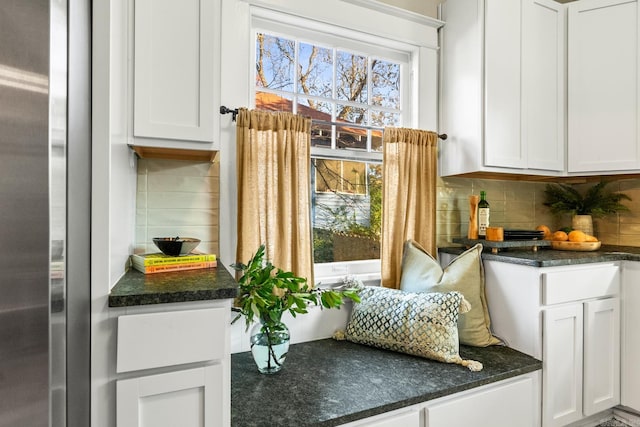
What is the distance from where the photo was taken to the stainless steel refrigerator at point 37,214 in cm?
63

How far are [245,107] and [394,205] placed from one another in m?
0.99

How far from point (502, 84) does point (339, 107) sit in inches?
37.8

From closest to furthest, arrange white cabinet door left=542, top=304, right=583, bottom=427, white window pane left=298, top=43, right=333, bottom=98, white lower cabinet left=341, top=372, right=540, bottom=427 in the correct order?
white lower cabinet left=341, top=372, right=540, bottom=427 < white cabinet door left=542, top=304, right=583, bottom=427 < white window pane left=298, top=43, right=333, bottom=98

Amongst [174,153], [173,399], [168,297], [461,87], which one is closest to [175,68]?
[174,153]

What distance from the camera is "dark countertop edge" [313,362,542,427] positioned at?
4.16ft

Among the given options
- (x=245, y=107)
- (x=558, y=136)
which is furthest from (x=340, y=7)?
(x=558, y=136)

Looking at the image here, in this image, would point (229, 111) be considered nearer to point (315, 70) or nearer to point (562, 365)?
point (315, 70)

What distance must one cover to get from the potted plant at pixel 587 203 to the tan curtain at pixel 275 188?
194cm

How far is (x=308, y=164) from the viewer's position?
1915mm

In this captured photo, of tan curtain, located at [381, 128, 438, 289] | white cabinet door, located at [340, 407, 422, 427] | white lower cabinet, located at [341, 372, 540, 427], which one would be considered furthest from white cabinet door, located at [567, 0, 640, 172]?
white cabinet door, located at [340, 407, 422, 427]

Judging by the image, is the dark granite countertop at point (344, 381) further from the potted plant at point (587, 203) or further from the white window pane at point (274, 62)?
the white window pane at point (274, 62)

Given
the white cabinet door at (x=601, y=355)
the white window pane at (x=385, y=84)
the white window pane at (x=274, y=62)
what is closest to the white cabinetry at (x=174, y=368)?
the white window pane at (x=274, y=62)

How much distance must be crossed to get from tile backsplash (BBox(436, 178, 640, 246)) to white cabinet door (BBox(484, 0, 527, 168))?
0.36 m

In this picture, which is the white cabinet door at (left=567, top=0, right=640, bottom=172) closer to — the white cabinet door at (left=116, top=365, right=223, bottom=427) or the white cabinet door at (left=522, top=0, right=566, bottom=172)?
the white cabinet door at (left=522, top=0, right=566, bottom=172)
